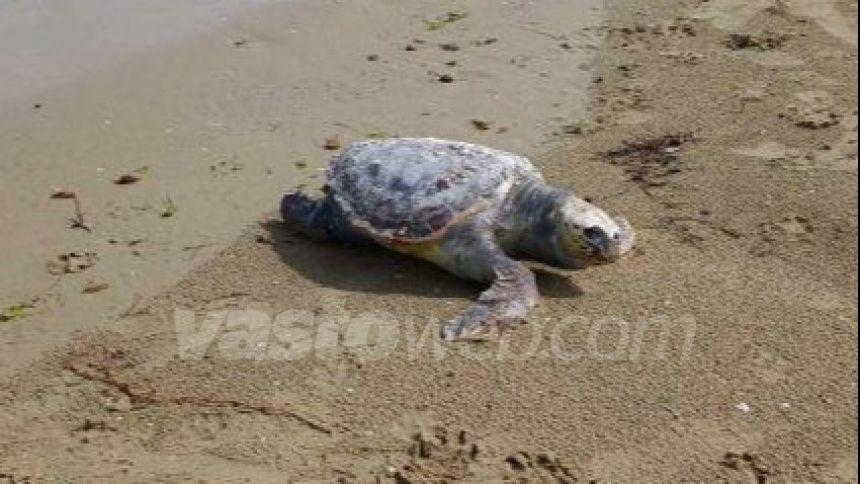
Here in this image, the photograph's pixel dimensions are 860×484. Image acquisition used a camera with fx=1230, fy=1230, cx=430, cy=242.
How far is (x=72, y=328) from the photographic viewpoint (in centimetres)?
432

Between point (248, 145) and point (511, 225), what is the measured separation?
64.0 inches

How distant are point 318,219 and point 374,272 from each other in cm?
34

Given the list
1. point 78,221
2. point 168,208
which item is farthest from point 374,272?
point 78,221

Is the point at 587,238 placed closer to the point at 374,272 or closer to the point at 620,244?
the point at 620,244

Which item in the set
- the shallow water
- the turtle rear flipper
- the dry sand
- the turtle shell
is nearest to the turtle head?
the dry sand

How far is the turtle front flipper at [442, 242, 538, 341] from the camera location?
412 cm

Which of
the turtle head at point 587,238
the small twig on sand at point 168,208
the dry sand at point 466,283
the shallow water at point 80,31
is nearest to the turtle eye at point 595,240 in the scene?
the turtle head at point 587,238

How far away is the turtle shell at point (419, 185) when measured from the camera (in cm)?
448

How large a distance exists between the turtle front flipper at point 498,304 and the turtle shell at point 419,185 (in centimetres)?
21

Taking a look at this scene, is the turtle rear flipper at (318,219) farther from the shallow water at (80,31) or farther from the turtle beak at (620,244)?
the shallow water at (80,31)

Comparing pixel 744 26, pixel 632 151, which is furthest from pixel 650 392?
pixel 744 26

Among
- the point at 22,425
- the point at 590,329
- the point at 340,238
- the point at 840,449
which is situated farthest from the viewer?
the point at 340,238

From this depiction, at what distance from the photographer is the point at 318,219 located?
478 centimetres

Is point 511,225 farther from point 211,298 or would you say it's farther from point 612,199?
point 211,298
